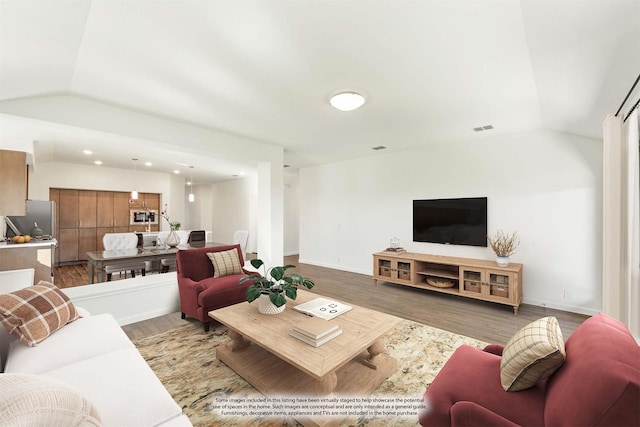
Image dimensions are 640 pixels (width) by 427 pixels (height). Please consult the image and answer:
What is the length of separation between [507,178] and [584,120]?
1.16 meters

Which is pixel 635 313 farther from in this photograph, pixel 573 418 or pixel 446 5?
pixel 446 5

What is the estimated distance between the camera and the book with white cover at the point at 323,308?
2.21 m

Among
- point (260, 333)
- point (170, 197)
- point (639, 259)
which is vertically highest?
point (170, 197)

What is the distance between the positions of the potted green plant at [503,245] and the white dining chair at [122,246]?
5280mm

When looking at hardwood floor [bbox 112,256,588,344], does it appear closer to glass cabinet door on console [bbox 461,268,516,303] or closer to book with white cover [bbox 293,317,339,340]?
glass cabinet door on console [bbox 461,268,516,303]

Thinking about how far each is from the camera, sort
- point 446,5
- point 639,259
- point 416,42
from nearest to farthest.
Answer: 1. point 446,5
2. point 416,42
3. point 639,259

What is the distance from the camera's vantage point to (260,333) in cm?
193

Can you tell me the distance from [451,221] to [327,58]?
11.4 feet

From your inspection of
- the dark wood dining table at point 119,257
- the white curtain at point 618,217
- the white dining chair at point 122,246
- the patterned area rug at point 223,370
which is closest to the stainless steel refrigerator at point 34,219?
the white dining chair at point 122,246

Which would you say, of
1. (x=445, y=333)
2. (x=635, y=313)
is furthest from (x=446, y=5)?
(x=445, y=333)

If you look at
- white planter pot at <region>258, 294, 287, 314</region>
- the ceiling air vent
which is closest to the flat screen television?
the ceiling air vent

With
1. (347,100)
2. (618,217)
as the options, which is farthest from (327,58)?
(618,217)

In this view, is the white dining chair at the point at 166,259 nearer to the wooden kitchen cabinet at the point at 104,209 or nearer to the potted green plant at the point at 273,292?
the potted green plant at the point at 273,292

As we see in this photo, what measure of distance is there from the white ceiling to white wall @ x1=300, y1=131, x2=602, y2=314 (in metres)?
0.51
